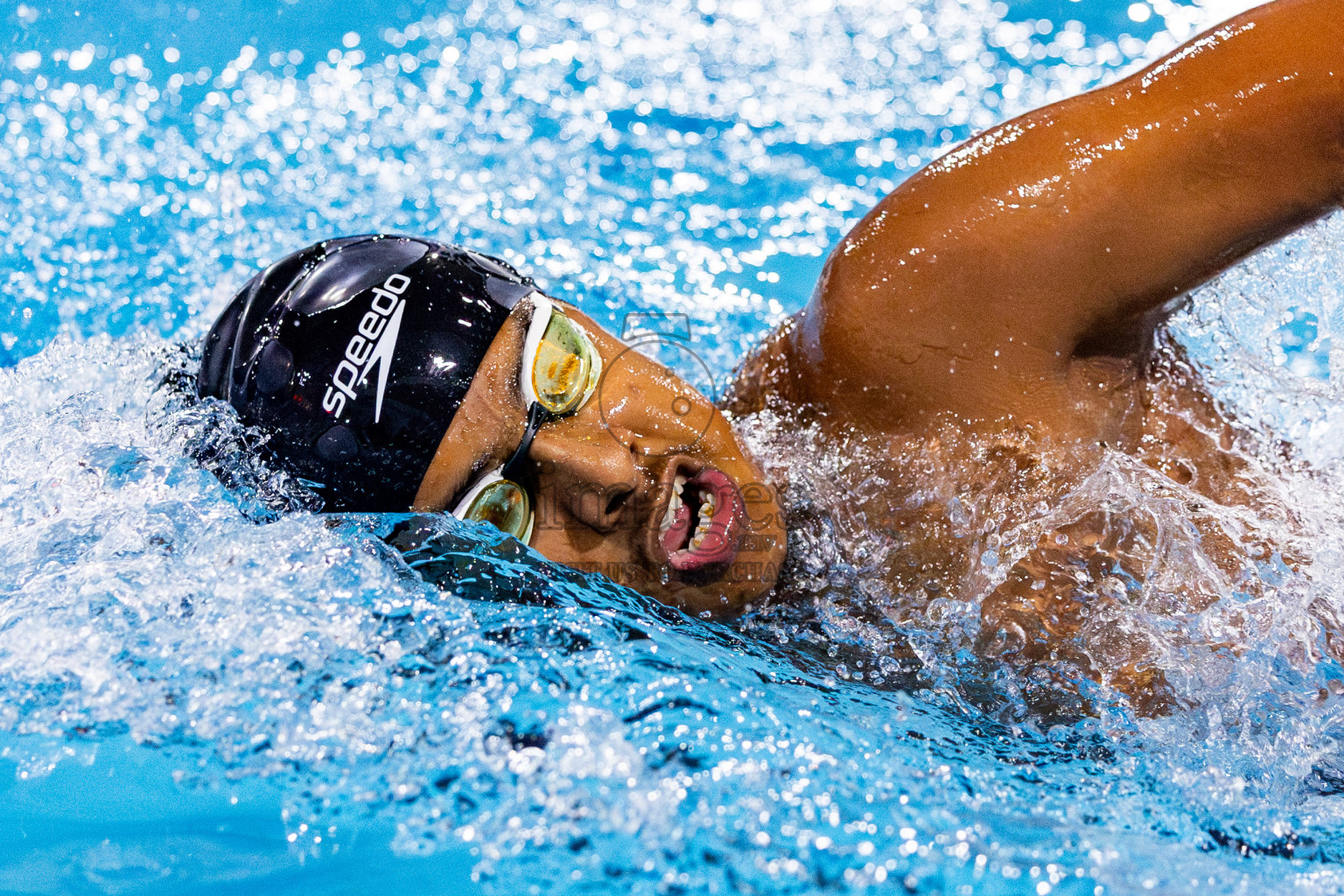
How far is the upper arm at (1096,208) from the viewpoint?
1.63 meters

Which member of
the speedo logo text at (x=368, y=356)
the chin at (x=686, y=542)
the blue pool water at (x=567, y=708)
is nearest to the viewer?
the blue pool water at (x=567, y=708)

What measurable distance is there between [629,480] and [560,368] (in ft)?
0.68

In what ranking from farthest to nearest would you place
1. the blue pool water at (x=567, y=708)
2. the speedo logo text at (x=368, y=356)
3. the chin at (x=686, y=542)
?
the chin at (x=686, y=542), the speedo logo text at (x=368, y=356), the blue pool water at (x=567, y=708)

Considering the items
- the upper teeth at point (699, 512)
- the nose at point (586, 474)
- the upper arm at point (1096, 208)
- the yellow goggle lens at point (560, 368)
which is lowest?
the upper teeth at point (699, 512)

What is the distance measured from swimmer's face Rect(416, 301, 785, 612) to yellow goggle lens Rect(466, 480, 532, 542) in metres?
0.02

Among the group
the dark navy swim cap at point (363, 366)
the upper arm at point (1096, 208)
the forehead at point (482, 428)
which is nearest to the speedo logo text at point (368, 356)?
the dark navy swim cap at point (363, 366)

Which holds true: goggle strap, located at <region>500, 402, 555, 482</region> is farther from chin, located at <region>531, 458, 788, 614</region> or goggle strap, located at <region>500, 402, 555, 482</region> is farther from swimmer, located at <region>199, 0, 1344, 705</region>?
chin, located at <region>531, 458, 788, 614</region>

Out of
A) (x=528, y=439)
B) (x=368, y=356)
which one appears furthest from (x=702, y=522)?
(x=368, y=356)

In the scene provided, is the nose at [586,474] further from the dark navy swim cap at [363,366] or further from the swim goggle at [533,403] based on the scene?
the dark navy swim cap at [363,366]

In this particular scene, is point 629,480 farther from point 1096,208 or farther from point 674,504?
point 1096,208

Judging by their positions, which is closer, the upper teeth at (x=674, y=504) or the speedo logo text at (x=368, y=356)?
the speedo logo text at (x=368, y=356)

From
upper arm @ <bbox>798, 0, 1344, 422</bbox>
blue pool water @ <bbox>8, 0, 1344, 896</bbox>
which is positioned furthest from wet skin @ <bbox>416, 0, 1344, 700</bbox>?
blue pool water @ <bbox>8, 0, 1344, 896</bbox>

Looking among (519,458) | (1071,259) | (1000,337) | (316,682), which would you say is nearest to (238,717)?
(316,682)

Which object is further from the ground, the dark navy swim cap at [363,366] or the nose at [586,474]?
the dark navy swim cap at [363,366]
